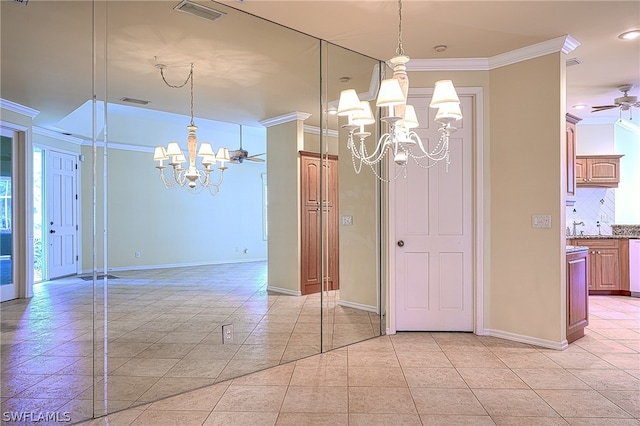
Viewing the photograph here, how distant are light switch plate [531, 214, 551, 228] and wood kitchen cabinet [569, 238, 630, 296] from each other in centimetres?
304

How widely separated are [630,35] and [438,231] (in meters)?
2.43

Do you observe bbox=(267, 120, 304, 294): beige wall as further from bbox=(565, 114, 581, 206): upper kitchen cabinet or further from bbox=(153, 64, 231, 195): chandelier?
bbox=(565, 114, 581, 206): upper kitchen cabinet

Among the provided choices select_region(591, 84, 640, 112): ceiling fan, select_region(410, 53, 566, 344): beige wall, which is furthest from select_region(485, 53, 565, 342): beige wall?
select_region(591, 84, 640, 112): ceiling fan

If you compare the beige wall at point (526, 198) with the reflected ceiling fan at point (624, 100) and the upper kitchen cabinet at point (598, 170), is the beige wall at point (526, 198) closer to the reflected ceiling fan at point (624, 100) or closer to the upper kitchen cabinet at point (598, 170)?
the reflected ceiling fan at point (624, 100)

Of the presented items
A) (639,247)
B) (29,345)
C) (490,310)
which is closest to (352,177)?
(490,310)

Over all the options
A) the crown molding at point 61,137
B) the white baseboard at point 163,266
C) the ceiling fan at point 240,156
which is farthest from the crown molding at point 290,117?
the crown molding at point 61,137

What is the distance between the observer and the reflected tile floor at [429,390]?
105 inches

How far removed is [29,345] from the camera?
2682 mm

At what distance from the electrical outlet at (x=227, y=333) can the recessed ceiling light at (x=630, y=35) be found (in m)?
4.26

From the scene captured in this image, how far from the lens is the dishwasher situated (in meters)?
6.46

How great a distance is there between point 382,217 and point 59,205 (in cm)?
286

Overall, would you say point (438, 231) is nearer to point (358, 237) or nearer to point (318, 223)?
point (358, 237)

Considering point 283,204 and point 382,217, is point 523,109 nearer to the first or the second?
point 382,217

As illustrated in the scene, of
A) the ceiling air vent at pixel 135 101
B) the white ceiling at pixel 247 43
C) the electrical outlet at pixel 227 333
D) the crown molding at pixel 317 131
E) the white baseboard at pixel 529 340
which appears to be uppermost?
the white ceiling at pixel 247 43
